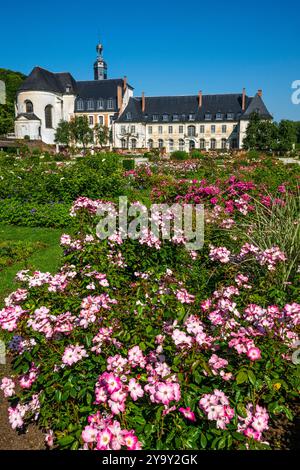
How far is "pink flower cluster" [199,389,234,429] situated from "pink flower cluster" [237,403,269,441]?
3.9 inches

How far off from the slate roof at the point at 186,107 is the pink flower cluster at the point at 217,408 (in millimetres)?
53292

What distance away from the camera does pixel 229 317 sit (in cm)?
244

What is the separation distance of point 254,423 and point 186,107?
55235 millimetres

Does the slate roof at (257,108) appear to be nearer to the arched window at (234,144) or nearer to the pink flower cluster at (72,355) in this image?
the arched window at (234,144)

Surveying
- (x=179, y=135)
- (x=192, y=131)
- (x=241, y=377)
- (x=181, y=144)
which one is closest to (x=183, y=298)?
(x=241, y=377)

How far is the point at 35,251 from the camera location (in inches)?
263

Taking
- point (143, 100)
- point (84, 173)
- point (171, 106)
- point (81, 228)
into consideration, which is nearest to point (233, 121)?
point (171, 106)

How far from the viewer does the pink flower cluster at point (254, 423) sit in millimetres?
1818

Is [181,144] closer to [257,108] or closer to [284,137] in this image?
[257,108]

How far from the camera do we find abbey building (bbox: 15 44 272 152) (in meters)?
50.5

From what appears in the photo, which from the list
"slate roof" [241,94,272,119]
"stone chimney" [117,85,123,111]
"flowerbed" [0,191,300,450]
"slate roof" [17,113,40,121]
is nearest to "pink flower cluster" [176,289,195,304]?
"flowerbed" [0,191,300,450]

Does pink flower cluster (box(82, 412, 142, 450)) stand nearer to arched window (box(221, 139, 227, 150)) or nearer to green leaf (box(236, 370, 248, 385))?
green leaf (box(236, 370, 248, 385))

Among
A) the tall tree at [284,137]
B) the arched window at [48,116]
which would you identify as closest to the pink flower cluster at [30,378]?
the tall tree at [284,137]

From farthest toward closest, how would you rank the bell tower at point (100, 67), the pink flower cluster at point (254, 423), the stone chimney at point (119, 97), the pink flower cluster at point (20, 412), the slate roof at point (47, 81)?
the bell tower at point (100, 67)
the stone chimney at point (119, 97)
the slate roof at point (47, 81)
the pink flower cluster at point (20, 412)
the pink flower cluster at point (254, 423)
